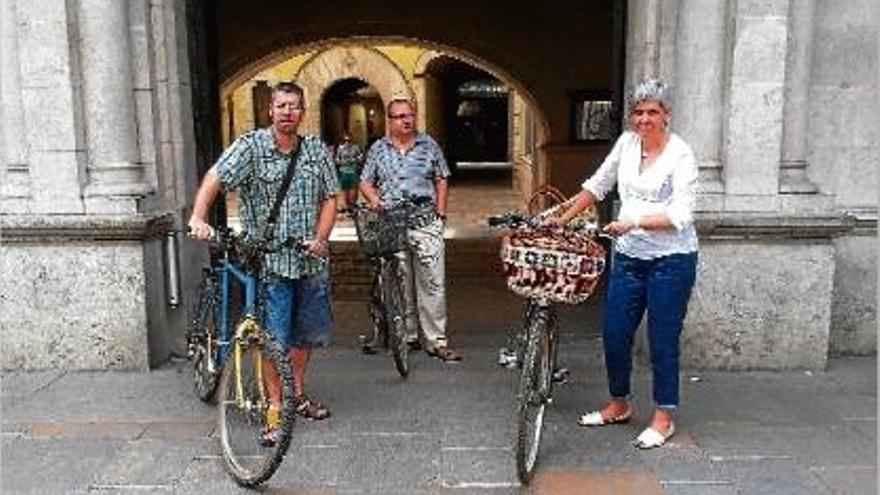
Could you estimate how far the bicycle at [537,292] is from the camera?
3.74 m

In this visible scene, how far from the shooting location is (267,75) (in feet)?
79.8

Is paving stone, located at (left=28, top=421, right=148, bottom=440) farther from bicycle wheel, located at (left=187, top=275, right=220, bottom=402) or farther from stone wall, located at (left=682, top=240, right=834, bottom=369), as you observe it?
stone wall, located at (left=682, top=240, right=834, bottom=369)

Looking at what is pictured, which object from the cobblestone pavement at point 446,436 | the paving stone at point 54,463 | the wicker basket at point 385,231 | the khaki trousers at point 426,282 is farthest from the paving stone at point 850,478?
the paving stone at point 54,463

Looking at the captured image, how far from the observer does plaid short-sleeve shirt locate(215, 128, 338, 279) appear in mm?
4020

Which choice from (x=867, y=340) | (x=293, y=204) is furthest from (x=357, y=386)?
(x=867, y=340)

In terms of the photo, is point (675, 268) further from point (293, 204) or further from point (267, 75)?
point (267, 75)

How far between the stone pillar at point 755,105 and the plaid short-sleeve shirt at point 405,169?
1.73 metres

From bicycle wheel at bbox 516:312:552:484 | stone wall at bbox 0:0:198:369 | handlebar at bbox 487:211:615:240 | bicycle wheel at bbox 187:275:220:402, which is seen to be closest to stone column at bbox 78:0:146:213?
stone wall at bbox 0:0:198:369

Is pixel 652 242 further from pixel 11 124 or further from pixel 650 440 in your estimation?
pixel 11 124

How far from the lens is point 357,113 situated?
27859 millimetres

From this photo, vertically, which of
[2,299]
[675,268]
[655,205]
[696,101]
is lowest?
[2,299]

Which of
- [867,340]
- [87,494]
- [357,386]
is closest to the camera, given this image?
[87,494]

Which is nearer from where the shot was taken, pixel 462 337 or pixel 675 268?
pixel 675 268

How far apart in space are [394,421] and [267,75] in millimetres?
21173
